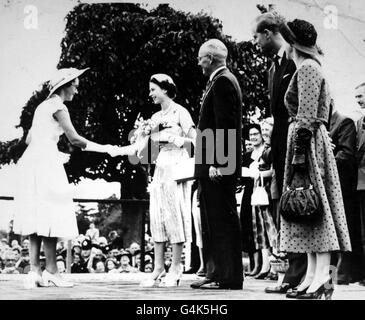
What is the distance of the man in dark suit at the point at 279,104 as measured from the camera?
14.5ft

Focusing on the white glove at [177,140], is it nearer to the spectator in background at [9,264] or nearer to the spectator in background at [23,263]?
the spectator in background at [23,263]

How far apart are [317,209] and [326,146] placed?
411 mm

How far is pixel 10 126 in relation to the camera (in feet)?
17.3

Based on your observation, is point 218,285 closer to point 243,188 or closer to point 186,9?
point 243,188

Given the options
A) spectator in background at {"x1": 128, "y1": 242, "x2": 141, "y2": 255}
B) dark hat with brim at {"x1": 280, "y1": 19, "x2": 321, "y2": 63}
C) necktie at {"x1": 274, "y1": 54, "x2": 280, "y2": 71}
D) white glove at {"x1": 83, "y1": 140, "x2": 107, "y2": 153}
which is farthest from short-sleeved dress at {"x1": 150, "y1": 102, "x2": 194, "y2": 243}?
dark hat with brim at {"x1": 280, "y1": 19, "x2": 321, "y2": 63}

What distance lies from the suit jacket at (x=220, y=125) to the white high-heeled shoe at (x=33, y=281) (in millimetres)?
1355

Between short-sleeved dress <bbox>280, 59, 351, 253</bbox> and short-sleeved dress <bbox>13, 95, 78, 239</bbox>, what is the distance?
5.60ft

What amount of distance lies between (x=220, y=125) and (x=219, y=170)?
1.00ft

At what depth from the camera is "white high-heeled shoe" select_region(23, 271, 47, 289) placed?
4820 mm

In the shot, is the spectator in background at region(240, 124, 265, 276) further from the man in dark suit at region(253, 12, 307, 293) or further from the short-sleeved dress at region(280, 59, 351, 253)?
the short-sleeved dress at region(280, 59, 351, 253)

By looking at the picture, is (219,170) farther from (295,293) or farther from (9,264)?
(9,264)

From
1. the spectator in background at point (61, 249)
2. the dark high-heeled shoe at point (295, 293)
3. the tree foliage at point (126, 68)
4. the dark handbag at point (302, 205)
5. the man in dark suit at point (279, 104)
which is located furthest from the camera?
the tree foliage at point (126, 68)

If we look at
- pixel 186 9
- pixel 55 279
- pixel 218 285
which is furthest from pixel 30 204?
pixel 186 9

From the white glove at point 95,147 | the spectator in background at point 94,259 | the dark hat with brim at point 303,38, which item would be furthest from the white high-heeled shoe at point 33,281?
the dark hat with brim at point 303,38
